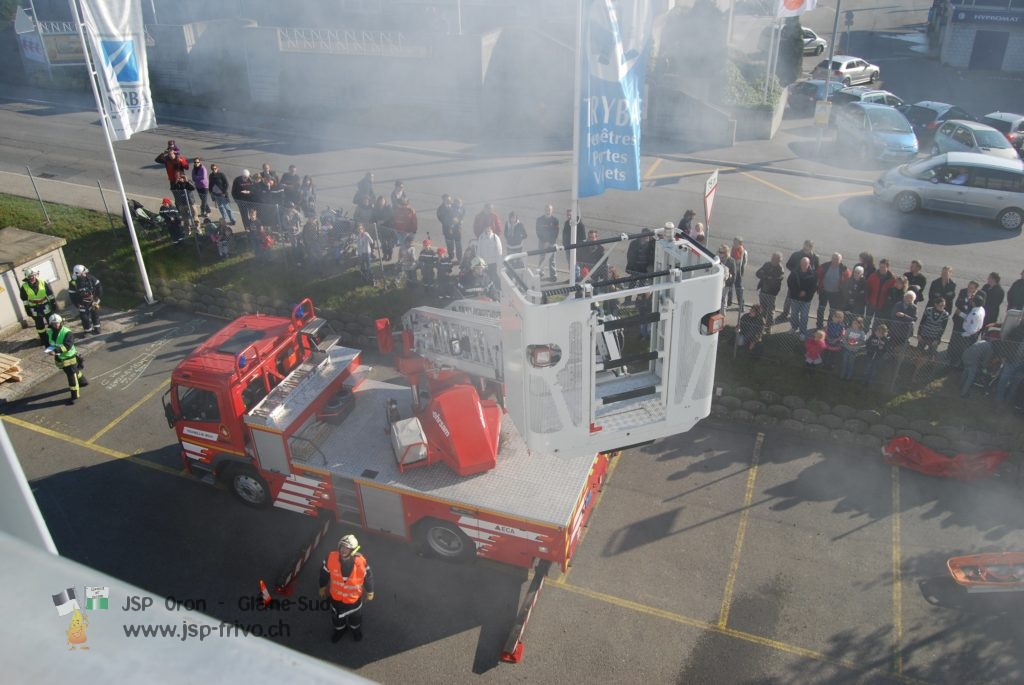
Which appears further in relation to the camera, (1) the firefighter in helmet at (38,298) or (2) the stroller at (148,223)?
(2) the stroller at (148,223)

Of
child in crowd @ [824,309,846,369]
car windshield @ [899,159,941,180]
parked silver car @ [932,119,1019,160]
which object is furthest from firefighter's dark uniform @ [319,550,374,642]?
parked silver car @ [932,119,1019,160]

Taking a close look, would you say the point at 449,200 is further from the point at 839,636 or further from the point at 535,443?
the point at 839,636

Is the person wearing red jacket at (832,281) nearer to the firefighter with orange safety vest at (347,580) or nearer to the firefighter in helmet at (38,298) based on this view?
the firefighter with orange safety vest at (347,580)

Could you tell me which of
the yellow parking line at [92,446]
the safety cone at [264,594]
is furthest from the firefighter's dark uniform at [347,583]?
the yellow parking line at [92,446]

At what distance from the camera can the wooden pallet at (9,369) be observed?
12.1 metres

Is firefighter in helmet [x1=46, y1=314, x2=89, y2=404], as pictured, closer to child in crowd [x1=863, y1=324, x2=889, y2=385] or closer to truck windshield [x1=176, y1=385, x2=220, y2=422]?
truck windshield [x1=176, y1=385, x2=220, y2=422]

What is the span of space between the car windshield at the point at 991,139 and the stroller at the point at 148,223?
2067cm

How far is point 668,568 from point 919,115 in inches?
848

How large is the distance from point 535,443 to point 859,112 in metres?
19.3

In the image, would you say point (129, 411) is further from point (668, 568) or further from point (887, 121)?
point (887, 121)

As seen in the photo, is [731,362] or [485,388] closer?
[485,388]

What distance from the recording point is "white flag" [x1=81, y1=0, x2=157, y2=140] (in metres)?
12.1

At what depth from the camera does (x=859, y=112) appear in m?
22.0

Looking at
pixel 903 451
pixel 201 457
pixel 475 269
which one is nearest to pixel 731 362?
pixel 903 451
